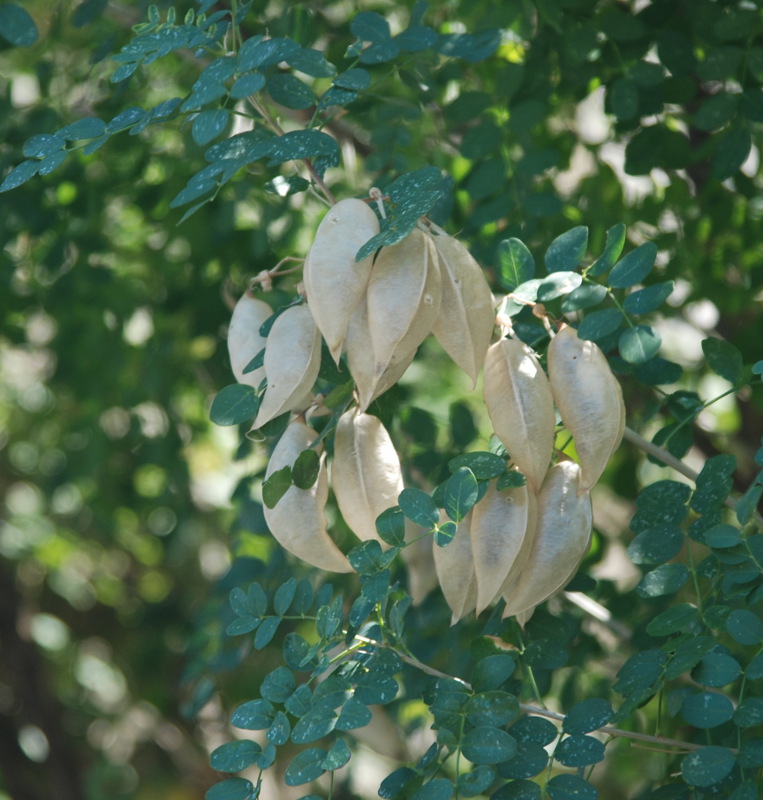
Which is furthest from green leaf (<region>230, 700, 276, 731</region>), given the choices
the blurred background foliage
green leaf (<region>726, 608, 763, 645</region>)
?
the blurred background foliage

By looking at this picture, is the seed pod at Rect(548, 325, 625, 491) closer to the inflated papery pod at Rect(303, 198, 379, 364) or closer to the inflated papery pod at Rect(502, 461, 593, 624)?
the inflated papery pod at Rect(502, 461, 593, 624)

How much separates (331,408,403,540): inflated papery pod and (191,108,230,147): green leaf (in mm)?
248

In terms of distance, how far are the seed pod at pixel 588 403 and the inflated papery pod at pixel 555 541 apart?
0.7 inches

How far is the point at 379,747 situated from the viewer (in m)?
1.42

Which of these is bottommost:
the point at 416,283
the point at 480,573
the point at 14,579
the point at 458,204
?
the point at 14,579

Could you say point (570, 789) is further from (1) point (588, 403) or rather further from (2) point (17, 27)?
(2) point (17, 27)

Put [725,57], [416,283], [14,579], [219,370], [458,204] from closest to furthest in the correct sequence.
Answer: [416,283] < [725,57] < [458,204] < [219,370] < [14,579]

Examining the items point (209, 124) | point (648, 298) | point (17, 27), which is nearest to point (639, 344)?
point (648, 298)

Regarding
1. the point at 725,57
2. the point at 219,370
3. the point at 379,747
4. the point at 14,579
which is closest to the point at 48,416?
the point at 14,579

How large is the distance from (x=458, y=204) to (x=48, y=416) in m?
1.38

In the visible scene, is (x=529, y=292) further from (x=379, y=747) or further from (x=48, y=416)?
(x=48, y=416)

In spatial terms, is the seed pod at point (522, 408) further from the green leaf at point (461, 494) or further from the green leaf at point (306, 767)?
the green leaf at point (306, 767)

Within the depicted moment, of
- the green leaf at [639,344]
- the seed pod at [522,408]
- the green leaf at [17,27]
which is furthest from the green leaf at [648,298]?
the green leaf at [17,27]

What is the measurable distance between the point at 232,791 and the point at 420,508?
25 centimetres
